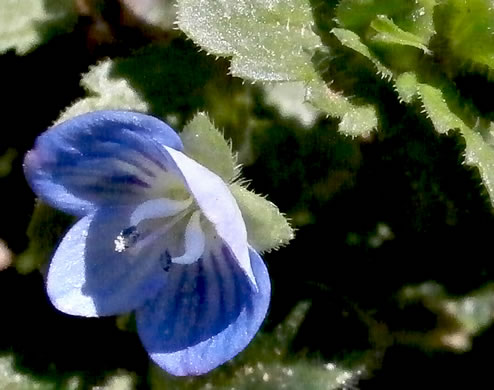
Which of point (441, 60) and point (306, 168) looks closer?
point (441, 60)

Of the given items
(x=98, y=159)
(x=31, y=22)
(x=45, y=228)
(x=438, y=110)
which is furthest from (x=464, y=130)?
(x=31, y=22)

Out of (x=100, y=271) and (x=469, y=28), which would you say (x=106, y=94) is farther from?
(x=469, y=28)

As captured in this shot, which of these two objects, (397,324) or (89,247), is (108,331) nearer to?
(89,247)

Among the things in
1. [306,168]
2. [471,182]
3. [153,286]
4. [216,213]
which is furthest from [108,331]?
[471,182]

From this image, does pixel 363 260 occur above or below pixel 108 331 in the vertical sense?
above

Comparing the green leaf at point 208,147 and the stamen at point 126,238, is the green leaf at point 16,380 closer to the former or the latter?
the stamen at point 126,238

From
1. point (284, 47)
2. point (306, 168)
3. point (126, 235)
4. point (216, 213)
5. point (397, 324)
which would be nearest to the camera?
point (216, 213)

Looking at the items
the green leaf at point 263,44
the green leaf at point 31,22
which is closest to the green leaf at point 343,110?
the green leaf at point 263,44
